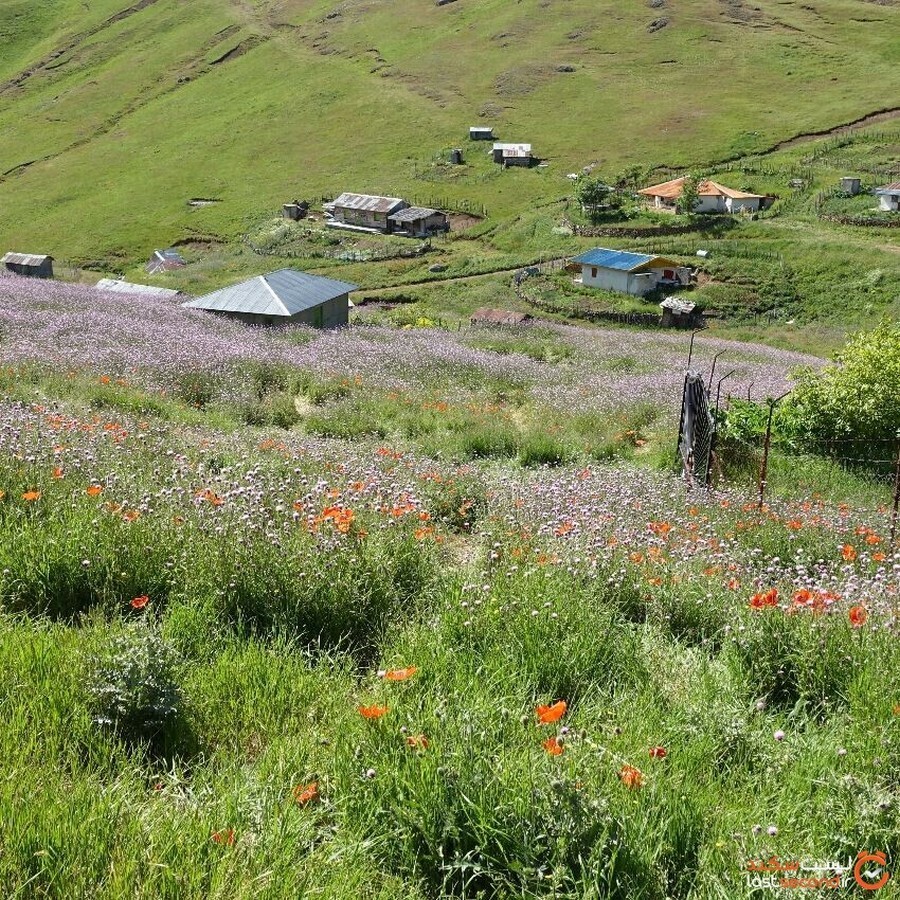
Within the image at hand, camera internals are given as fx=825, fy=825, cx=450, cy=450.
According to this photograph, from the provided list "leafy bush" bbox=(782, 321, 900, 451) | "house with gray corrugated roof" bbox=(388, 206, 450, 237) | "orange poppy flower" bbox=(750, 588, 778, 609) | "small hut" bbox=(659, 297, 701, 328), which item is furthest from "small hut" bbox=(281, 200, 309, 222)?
"orange poppy flower" bbox=(750, 588, 778, 609)

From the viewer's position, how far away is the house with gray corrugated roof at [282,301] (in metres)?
31.2

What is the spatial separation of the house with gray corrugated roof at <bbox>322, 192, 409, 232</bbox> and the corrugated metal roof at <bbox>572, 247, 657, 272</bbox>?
31.9 m

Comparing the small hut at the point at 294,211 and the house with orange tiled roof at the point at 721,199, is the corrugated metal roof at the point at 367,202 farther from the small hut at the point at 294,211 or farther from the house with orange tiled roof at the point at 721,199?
the house with orange tiled roof at the point at 721,199

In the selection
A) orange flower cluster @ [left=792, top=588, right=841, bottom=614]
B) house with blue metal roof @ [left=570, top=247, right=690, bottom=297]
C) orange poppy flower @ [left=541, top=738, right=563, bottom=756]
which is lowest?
house with blue metal roof @ [left=570, top=247, right=690, bottom=297]

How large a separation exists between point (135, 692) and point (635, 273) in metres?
71.8

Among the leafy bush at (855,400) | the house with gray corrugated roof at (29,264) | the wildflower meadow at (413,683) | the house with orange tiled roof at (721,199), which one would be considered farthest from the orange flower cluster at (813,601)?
the house with orange tiled roof at (721,199)

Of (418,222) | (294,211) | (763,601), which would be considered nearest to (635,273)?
(418,222)

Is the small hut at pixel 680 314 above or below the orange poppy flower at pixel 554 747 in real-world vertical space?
below

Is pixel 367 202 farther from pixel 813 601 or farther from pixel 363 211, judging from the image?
pixel 813 601

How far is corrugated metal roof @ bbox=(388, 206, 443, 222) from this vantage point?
321ft

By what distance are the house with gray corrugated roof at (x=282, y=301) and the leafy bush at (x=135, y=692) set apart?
90.4 feet

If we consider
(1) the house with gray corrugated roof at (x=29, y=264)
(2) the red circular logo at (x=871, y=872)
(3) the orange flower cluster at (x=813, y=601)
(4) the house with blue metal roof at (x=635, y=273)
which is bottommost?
(4) the house with blue metal roof at (x=635, y=273)

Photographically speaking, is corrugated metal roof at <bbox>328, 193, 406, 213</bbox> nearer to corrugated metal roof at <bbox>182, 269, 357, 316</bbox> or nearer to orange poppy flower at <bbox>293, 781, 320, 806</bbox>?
corrugated metal roof at <bbox>182, 269, 357, 316</bbox>

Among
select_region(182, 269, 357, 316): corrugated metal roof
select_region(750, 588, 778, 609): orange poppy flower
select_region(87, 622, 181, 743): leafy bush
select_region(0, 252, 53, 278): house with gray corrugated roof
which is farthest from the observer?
select_region(0, 252, 53, 278): house with gray corrugated roof
